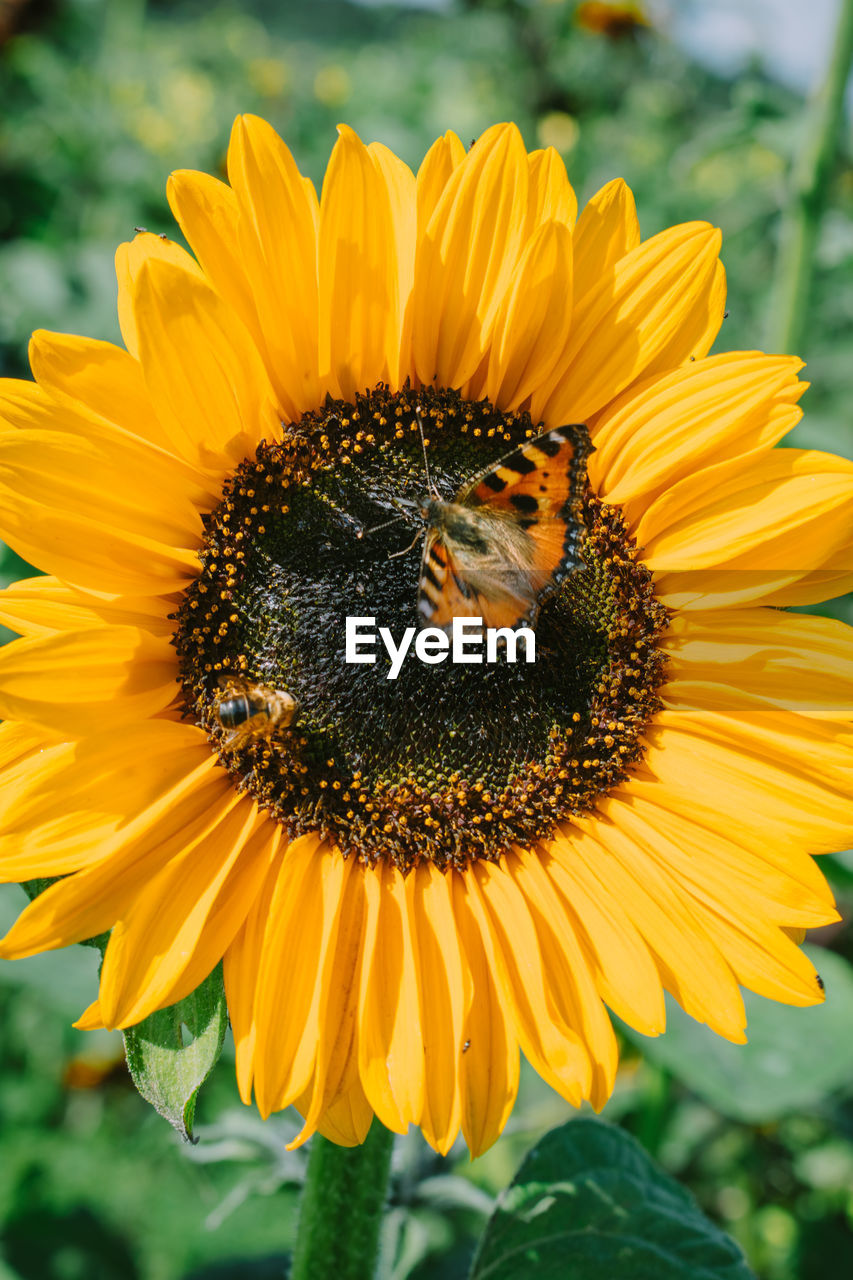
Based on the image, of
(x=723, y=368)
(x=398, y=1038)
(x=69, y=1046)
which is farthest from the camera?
(x=69, y=1046)

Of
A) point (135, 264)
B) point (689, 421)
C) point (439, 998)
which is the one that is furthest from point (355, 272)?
point (439, 998)

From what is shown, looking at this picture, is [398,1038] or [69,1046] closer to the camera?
[398,1038]

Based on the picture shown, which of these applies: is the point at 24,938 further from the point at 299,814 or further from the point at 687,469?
the point at 687,469

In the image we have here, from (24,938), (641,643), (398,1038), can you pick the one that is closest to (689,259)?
(641,643)

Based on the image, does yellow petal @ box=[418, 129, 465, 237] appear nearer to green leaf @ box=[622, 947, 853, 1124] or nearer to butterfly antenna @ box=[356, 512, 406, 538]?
butterfly antenna @ box=[356, 512, 406, 538]

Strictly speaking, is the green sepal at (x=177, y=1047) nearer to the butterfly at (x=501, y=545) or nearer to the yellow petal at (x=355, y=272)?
the butterfly at (x=501, y=545)

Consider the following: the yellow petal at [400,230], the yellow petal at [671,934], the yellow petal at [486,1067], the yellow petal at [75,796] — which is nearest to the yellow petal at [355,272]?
the yellow petal at [400,230]

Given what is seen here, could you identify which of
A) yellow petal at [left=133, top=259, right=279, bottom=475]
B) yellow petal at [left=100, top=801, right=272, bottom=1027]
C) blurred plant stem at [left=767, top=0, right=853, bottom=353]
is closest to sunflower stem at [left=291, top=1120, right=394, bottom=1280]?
yellow petal at [left=100, top=801, right=272, bottom=1027]
